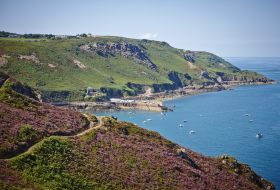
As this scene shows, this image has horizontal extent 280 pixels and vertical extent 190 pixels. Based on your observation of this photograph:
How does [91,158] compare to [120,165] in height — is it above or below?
above

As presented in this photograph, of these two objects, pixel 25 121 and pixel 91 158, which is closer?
pixel 91 158

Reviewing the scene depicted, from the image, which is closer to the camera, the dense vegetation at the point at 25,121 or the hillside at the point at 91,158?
the hillside at the point at 91,158

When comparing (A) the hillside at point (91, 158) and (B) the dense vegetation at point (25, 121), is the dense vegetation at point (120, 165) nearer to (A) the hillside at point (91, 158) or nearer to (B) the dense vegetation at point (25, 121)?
(A) the hillside at point (91, 158)

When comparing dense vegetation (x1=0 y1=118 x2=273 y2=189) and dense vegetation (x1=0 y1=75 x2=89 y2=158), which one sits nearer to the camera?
dense vegetation (x1=0 y1=118 x2=273 y2=189)

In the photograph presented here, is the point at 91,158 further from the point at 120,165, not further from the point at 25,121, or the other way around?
the point at 25,121

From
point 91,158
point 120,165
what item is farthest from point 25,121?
point 120,165

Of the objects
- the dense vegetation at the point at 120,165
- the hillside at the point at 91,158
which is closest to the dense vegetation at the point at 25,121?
the hillside at the point at 91,158

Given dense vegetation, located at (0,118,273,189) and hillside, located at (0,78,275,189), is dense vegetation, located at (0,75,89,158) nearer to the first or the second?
hillside, located at (0,78,275,189)

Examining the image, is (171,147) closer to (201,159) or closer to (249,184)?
(201,159)

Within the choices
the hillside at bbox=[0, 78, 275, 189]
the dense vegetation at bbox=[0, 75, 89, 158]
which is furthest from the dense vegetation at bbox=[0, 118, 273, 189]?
the dense vegetation at bbox=[0, 75, 89, 158]
